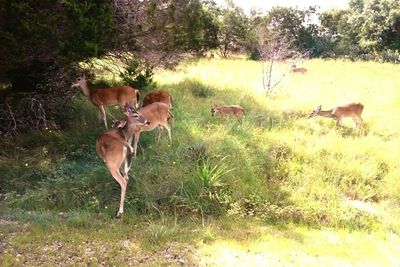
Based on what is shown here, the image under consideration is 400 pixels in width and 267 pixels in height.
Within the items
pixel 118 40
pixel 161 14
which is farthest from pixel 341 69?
pixel 118 40

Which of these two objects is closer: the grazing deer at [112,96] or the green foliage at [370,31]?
the grazing deer at [112,96]

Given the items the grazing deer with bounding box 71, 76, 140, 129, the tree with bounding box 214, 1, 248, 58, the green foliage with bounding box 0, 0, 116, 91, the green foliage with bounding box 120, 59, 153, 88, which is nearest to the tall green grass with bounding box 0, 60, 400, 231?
the grazing deer with bounding box 71, 76, 140, 129

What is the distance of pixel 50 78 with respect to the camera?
10.4 m

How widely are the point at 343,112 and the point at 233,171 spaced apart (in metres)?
4.87

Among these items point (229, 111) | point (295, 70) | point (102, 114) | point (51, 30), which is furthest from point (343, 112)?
point (295, 70)

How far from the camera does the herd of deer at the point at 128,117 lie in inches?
285

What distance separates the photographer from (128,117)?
7898 millimetres

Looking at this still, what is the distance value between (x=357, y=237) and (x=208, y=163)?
2.64 metres

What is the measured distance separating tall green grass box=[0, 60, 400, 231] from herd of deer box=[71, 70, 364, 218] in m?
0.30

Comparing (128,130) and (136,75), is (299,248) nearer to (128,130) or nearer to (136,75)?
(128,130)

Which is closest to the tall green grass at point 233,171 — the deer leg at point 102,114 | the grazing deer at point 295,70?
the deer leg at point 102,114

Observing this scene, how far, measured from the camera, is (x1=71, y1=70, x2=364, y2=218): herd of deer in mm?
7227

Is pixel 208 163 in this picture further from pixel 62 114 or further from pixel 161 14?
pixel 161 14

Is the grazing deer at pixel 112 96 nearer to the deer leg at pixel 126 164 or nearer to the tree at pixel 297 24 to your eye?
the deer leg at pixel 126 164
